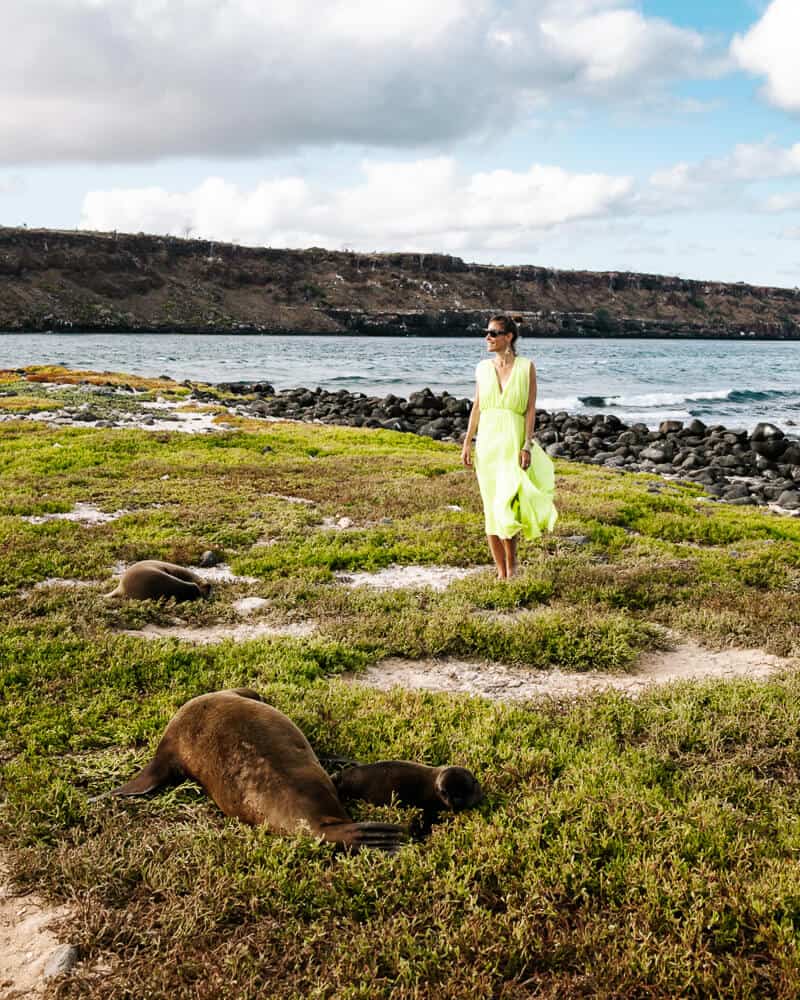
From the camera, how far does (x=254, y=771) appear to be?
4.33m

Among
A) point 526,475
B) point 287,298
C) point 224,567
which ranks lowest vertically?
point 224,567

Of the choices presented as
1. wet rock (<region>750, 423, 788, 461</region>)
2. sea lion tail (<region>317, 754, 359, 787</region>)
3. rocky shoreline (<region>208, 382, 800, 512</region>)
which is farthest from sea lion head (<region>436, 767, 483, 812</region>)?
wet rock (<region>750, 423, 788, 461</region>)

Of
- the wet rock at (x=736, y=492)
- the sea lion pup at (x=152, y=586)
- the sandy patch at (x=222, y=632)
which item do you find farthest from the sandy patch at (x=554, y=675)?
the wet rock at (x=736, y=492)

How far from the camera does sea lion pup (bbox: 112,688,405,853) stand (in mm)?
4070

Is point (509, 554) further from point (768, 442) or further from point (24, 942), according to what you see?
point (768, 442)

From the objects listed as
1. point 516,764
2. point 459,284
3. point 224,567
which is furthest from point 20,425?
point 459,284

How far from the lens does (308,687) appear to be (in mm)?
5945

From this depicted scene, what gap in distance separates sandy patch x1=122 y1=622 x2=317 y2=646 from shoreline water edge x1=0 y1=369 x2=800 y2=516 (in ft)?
42.9

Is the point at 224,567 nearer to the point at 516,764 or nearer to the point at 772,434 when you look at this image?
the point at 516,764

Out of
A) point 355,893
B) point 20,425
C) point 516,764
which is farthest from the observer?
point 20,425

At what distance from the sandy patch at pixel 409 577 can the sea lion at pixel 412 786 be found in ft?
Answer: 13.8

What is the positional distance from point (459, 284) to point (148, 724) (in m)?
170

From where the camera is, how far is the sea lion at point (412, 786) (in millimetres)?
4395

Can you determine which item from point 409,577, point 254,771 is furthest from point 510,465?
point 254,771
